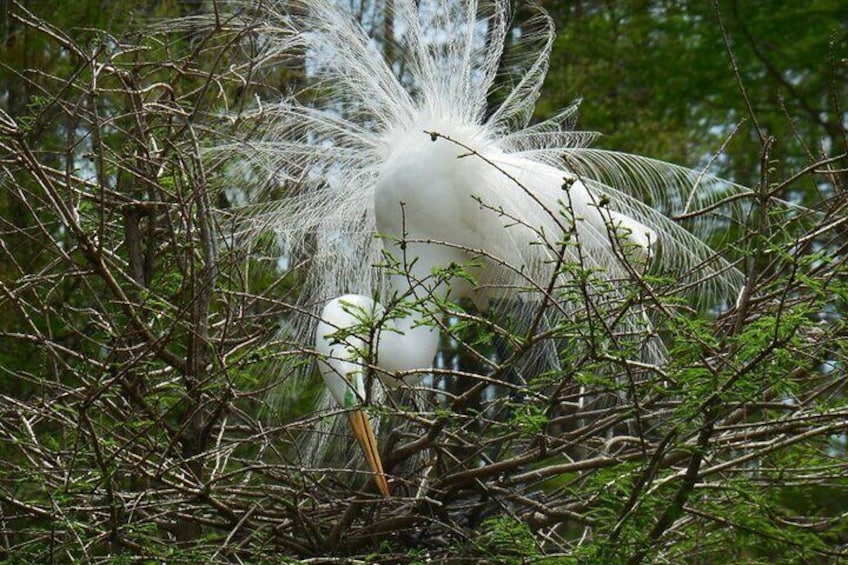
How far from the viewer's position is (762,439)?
10.9 ft

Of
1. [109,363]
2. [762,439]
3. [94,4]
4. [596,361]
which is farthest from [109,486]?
[94,4]

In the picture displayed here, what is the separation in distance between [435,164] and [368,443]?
97 centimetres

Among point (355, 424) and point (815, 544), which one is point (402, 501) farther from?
point (815, 544)

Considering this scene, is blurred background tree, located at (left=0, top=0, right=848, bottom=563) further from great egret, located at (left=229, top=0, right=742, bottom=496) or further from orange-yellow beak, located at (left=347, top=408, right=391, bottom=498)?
great egret, located at (left=229, top=0, right=742, bottom=496)

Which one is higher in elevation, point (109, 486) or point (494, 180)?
point (494, 180)

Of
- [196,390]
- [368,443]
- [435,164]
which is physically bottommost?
[368,443]

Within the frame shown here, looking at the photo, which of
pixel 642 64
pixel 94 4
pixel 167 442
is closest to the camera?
pixel 167 442

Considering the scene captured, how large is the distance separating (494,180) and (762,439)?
1195mm

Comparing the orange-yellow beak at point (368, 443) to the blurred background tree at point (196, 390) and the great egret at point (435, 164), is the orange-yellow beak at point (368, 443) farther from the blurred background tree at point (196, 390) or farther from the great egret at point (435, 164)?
Result: the great egret at point (435, 164)

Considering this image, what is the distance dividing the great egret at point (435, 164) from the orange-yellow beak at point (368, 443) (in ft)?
1.45

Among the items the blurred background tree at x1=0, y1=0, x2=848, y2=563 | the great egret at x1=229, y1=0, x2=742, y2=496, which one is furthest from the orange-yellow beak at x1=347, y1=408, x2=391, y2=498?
the great egret at x1=229, y1=0, x2=742, y2=496

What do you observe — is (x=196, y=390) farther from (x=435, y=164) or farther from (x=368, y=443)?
(x=435, y=164)

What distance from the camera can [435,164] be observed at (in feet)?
13.4

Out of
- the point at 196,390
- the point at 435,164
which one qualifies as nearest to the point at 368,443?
the point at 196,390
